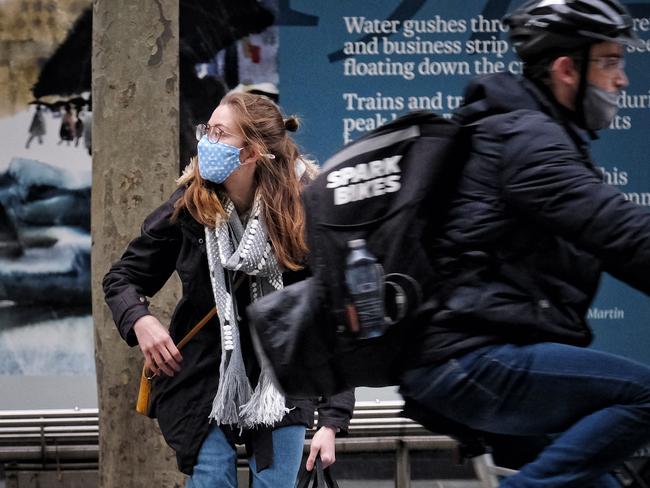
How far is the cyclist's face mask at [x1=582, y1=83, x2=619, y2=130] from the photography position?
11.0ft

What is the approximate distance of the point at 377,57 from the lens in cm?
811

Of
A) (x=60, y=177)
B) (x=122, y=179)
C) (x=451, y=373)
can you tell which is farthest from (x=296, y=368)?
(x=60, y=177)

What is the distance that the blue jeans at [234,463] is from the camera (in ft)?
15.2

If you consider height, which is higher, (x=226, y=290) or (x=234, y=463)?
(x=226, y=290)

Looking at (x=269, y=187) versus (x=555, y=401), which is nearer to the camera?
(x=555, y=401)

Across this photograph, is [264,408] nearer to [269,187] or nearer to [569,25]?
[269,187]

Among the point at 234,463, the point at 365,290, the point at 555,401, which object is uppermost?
the point at 365,290

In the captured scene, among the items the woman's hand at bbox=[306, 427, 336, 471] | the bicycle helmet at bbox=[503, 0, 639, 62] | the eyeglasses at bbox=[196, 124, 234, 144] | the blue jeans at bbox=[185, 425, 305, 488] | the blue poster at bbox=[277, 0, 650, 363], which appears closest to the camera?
the bicycle helmet at bbox=[503, 0, 639, 62]

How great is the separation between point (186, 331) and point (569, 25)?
2024 millimetres

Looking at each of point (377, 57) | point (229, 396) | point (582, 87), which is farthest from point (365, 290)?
point (377, 57)

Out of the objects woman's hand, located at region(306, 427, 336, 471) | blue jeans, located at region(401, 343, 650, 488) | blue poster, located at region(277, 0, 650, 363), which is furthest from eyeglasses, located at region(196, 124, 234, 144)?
blue poster, located at region(277, 0, 650, 363)

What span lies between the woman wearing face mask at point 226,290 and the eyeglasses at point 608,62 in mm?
1668

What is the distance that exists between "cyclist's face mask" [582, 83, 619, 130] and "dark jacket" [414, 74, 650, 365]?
118mm

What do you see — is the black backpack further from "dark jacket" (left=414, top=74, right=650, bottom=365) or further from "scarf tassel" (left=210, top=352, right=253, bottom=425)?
"scarf tassel" (left=210, top=352, right=253, bottom=425)
